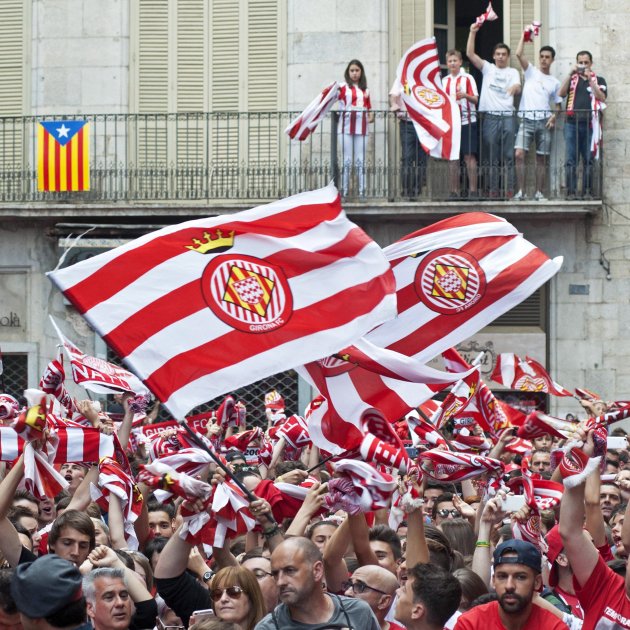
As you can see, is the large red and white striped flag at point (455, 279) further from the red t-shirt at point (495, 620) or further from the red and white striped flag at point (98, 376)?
the red t-shirt at point (495, 620)

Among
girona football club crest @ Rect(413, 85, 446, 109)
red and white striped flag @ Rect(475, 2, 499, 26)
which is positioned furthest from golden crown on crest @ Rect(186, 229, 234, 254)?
red and white striped flag @ Rect(475, 2, 499, 26)

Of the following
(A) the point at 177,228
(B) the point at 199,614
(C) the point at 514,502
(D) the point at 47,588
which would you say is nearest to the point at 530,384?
(C) the point at 514,502

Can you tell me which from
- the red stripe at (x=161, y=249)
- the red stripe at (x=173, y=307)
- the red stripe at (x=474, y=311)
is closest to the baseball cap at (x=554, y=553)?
the red stripe at (x=173, y=307)

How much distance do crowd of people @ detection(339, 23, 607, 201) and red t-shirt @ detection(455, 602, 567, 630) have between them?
14011mm

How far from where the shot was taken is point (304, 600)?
7.04 m

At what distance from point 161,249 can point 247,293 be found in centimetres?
54

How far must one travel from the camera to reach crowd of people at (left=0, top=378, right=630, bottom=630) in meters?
7.09

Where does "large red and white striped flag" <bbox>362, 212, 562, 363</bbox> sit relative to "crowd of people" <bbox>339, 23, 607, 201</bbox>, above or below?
below

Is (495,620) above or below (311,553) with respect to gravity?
below

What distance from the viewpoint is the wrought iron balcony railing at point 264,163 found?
21250 millimetres

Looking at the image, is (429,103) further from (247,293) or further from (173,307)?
(173,307)

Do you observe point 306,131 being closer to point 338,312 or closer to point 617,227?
point 617,227

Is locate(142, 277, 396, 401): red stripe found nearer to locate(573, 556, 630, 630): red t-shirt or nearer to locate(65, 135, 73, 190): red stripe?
locate(573, 556, 630, 630): red t-shirt

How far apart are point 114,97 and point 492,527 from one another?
1404cm
